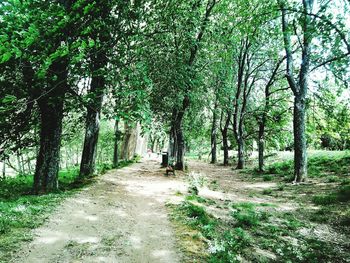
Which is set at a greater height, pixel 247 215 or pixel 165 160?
pixel 165 160

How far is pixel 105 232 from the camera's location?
6.19 m

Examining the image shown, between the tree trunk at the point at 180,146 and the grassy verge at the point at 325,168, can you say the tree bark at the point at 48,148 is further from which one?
the grassy verge at the point at 325,168

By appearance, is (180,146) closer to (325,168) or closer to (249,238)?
(325,168)

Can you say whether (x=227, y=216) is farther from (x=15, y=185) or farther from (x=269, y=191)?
(x=15, y=185)

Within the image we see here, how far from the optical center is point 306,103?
1443 cm

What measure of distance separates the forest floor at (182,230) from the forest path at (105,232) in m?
0.02

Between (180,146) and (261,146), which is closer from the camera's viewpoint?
(180,146)

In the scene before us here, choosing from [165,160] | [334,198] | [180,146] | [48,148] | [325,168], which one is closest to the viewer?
[48,148]

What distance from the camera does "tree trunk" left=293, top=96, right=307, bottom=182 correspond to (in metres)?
14.4

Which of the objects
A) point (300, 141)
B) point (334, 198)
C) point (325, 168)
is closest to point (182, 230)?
point (334, 198)

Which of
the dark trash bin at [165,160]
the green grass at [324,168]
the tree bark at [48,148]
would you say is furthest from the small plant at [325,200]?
the dark trash bin at [165,160]

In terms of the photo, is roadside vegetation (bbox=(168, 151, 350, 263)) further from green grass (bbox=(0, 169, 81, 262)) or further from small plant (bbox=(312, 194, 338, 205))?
green grass (bbox=(0, 169, 81, 262))

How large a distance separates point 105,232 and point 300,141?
11613 mm

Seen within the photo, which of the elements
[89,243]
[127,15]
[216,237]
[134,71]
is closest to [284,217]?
[216,237]
